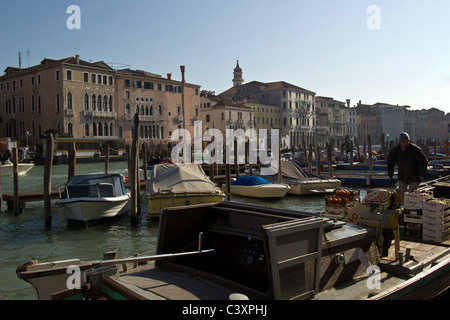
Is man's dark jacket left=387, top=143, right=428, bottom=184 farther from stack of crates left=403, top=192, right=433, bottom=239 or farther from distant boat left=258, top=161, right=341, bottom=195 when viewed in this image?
distant boat left=258, top=161, right=341, bottom=195

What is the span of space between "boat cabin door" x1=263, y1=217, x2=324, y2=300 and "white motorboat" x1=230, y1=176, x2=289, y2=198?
13.6 m

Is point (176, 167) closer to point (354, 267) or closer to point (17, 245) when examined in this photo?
point (17, 245)

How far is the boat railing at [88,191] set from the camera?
40.5ft

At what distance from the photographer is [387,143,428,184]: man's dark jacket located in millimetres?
6871

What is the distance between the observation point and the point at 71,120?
42500 millimetres

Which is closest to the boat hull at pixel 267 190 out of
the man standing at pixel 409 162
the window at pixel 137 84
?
the man standing at pixel 409 162

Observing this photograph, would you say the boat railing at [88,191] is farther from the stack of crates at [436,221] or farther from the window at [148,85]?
the window at [148,85]

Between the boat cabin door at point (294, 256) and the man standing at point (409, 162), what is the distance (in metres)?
3.92

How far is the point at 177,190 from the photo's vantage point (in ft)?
41.8

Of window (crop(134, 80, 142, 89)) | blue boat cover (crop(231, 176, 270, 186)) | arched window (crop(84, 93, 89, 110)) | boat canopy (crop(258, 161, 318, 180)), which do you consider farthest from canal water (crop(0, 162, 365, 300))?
window (crop(134, 80, 142, 89))

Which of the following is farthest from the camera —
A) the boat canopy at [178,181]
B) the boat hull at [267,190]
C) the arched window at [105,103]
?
the arched window at [105,103]

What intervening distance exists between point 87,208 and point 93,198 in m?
0.38

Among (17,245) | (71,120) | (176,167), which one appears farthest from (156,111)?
(17,245)
